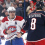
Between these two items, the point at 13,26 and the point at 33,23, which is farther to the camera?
the point at 13,26

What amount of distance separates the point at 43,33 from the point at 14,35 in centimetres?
64

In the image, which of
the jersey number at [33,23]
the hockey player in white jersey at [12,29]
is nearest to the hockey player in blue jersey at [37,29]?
the jersey number at [33,23]

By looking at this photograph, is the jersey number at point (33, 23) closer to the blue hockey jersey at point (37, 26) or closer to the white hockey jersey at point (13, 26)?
the blue hockey jersey at point (37, 26)

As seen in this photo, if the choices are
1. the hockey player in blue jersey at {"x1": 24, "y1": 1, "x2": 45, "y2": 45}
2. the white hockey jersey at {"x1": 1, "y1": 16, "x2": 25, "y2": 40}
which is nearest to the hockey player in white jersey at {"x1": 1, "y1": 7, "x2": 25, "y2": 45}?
the white hockey jersey at {"x1": 1, "y1": 16, "x2": 25, "y2": 40}

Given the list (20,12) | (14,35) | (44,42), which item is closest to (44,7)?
(44,42)

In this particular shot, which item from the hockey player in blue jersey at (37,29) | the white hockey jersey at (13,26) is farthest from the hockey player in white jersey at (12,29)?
the hockey player in blue jersey at (37,29)

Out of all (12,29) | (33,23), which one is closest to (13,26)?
(12,29)

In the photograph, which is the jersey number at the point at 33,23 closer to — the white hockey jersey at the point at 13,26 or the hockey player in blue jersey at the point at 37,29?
the hockey player in blue jersey at the point at 37,29

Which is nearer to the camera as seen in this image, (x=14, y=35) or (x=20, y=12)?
(x=14, y=35)

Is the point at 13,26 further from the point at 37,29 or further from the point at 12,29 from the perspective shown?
the point at 37,29

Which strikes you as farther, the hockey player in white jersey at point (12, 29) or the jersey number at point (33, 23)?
the hockey player in white jersey at point (12, 29)

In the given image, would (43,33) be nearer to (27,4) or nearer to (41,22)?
(41,22)

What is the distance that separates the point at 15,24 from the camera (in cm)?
215

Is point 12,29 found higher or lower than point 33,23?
lower
